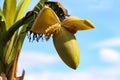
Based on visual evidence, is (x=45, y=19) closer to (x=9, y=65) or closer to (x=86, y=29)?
(x=86, y=29)

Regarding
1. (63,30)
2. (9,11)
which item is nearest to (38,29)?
(63,30)

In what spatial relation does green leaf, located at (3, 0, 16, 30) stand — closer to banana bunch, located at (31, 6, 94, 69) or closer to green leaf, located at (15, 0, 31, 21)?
green leaf, located at (15, 0, 31, 21)

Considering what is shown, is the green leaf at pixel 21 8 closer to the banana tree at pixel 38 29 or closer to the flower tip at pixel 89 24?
the banana tree at pixel 38 29

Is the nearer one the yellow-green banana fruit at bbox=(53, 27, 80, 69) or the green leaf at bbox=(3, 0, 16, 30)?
the yellow-green banana fruit at bbox=(53, 27, 80, 69)

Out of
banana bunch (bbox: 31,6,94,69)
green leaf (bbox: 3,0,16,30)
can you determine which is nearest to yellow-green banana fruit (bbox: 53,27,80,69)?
banana bunch (bbox: 31,6,94,69)

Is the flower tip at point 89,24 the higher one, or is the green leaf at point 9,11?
the flower tip at point 89,24

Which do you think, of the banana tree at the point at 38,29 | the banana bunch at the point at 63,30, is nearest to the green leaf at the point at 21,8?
the banana tree at the point at 38,29

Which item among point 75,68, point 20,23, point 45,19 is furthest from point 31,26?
point 75,68
